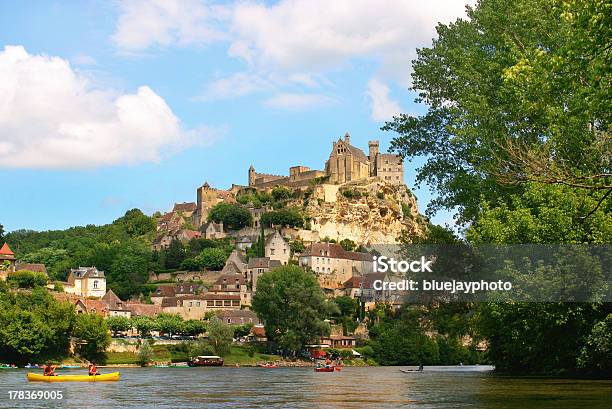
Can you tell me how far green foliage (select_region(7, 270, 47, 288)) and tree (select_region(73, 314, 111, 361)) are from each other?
28911 mm

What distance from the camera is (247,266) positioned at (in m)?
139

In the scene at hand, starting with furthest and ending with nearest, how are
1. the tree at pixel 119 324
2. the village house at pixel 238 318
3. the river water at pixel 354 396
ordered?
1. the village house at pixel 238 318
2. the tree at pixel 119 324
3. the river water at pixel 354 396

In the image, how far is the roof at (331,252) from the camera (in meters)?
145

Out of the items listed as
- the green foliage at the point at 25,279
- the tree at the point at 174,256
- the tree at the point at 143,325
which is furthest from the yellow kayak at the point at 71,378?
the tree at the point at 174,256

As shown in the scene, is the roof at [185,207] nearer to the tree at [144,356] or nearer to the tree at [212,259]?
the tree at [212,259]

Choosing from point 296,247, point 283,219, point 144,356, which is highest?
point 283,219

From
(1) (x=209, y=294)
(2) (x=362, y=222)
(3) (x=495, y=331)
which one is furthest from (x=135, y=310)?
(3) (x=495, y=331)

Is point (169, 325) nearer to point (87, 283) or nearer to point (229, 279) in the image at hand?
point (229, 279)

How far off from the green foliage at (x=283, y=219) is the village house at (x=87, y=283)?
31.6 m

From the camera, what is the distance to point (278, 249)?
477ft

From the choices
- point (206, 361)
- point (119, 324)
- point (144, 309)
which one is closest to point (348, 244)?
point (144, 309)

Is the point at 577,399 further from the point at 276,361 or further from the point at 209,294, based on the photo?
the point at 209,294

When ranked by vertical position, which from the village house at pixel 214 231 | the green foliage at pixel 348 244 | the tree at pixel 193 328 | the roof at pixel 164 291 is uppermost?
the village house at pixel 214 231

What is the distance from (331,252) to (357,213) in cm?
1644
